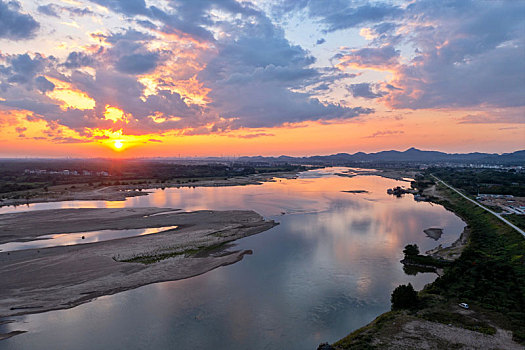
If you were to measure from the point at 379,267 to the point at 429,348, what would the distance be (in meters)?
9.83

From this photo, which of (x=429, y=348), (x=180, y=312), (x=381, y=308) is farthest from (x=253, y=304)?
(x=429, y=348)

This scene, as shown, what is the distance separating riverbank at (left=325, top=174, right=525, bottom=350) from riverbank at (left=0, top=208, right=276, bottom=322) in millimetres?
11721

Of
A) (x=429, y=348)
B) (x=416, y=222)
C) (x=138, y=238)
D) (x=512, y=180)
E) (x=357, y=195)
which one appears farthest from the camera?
(x=512, y=180)

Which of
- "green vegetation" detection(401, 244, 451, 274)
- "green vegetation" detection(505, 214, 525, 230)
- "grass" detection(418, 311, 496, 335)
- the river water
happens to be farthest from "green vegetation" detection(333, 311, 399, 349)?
"green vegetation" detection(505, 214, 525, 230)

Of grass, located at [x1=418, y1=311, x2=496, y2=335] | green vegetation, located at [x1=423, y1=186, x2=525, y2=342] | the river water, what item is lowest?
the river water

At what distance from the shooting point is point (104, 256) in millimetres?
22656

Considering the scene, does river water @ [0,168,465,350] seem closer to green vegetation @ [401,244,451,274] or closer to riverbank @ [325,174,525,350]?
green vegetation @ [401,244,451,274]

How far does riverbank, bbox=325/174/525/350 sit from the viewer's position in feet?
40.8

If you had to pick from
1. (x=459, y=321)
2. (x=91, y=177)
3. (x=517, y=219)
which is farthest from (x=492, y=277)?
(x=91, y=177)

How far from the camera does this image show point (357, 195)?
196 feet

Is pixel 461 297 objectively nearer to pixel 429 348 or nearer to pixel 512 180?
pixel 429 348

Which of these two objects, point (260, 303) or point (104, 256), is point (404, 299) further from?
point (104, 256)

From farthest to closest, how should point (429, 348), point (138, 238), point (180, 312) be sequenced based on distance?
point (138, 238)
point (180, 312)
point (429, 348)

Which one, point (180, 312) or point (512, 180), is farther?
point (512, 180)
